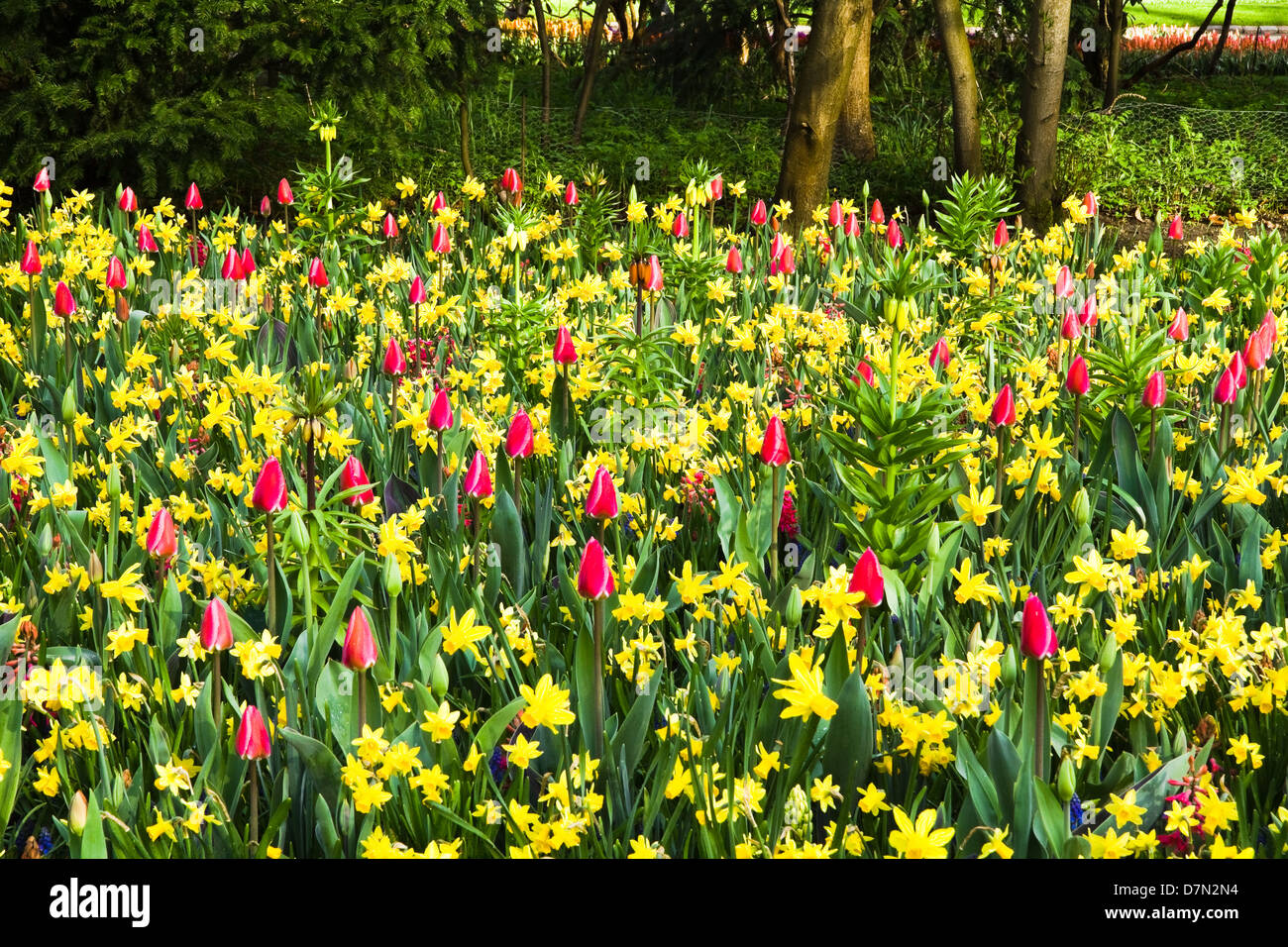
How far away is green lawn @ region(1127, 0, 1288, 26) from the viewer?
29473 millimetres

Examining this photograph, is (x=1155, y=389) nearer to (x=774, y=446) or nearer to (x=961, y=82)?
(x=774, y=446)

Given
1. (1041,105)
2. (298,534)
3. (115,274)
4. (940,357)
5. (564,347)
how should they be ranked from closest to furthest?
(298,534) < (564,347) < (940,357) < (115,274) < (1041,105)

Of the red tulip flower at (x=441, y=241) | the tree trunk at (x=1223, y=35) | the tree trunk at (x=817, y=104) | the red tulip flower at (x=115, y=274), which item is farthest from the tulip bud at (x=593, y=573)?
the tree trunk at (x=1223, y=35)

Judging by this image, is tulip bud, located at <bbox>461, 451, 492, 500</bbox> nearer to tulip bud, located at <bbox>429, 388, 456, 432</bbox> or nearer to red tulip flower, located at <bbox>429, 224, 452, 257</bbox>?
tulip bud, located at <bbox>429, 388, 456, 432</bbox>

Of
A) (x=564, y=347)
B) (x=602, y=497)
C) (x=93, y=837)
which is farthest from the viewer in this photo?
(x=564, y=347)

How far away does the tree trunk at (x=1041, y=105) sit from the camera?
6793mm

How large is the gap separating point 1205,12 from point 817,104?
3079cm

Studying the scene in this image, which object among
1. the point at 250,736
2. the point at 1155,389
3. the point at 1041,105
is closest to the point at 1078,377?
the point at 1155,389

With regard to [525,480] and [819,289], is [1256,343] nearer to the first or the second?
[525,480]

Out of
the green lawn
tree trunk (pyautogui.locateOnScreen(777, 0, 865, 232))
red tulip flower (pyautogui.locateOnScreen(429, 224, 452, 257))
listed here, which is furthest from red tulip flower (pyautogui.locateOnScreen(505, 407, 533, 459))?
the green lawn

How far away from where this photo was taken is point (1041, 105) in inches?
277

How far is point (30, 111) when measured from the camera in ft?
21.5

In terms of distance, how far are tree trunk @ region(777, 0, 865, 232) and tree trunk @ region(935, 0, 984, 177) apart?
1.18 m
